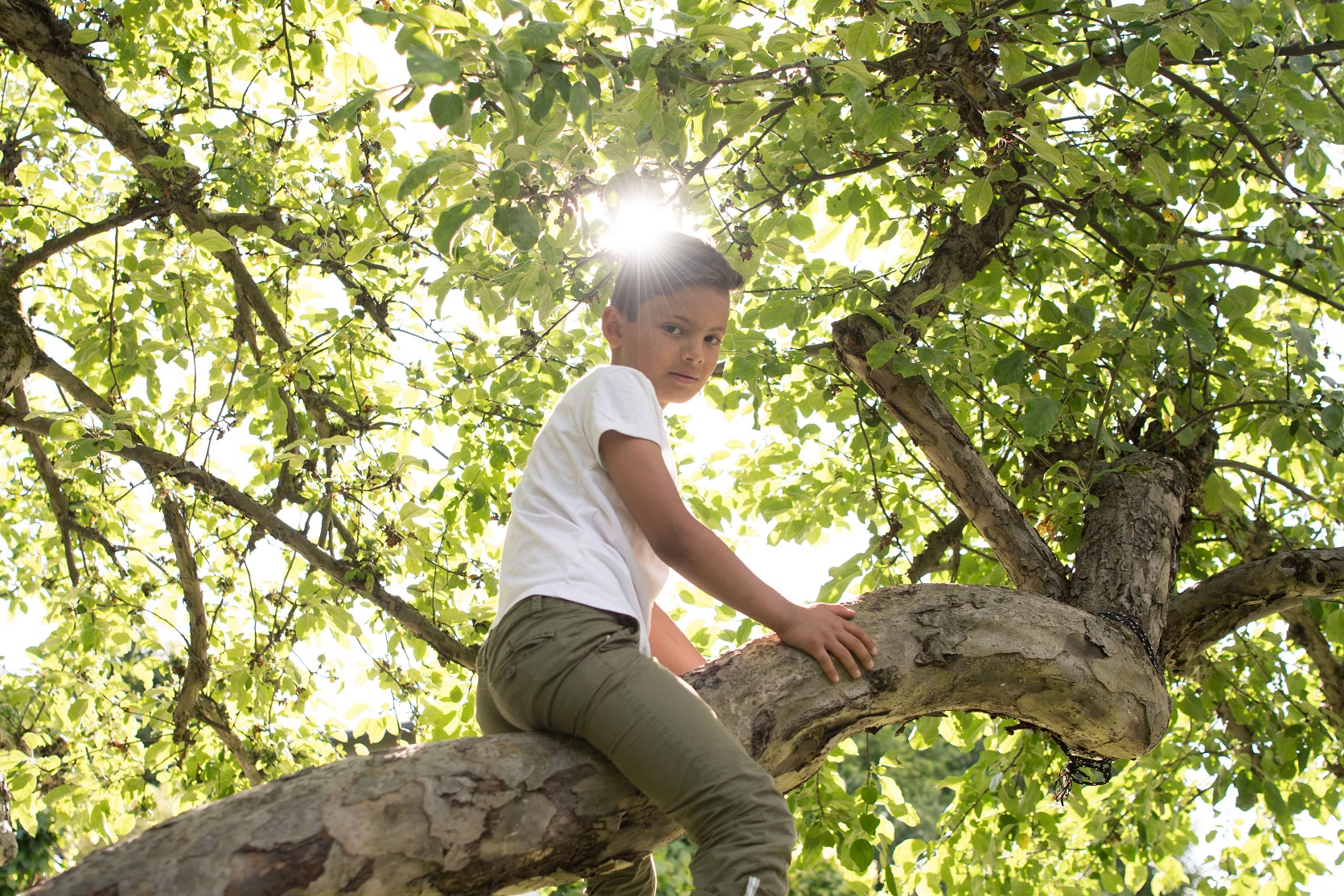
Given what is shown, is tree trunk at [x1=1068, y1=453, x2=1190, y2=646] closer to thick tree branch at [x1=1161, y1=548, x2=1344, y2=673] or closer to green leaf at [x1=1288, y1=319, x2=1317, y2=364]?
thick tree branch at [x1=1161, y1=548, x2=1344, y2=673]

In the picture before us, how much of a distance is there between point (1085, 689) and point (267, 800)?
61.8 inches

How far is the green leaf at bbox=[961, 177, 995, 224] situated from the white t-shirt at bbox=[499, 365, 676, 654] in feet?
3.86

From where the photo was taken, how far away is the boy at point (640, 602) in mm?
1492

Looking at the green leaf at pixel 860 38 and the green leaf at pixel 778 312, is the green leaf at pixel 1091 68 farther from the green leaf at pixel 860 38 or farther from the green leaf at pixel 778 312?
the green leaf at pixel 778 312

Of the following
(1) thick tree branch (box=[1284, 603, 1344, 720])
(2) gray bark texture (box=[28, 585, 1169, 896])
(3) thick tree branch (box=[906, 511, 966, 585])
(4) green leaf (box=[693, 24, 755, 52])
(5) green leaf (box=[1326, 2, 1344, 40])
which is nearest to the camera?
(2) gray bark texture (box=[28, 585, 1169, 896])

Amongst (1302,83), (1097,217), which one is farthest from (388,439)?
(1302,83)

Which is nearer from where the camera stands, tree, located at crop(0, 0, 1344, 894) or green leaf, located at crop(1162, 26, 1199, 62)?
tree, located at crop(0, 0, 1344, 894)

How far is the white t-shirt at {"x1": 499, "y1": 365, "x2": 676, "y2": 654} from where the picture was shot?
1.73m

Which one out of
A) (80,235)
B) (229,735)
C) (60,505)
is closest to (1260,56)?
(80,235)

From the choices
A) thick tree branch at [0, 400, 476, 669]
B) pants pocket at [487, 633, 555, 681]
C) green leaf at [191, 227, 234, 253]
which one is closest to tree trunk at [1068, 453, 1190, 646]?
pants pocket at [487, 633, 555, 681]

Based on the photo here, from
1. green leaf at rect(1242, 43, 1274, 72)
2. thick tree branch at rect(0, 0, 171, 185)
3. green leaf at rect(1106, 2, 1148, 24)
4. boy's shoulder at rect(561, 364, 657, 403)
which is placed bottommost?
boy's shoulder at rect(561, 364, 657, 403)

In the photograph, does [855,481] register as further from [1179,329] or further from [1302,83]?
[1302,83]

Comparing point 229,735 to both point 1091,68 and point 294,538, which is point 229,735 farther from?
point 1091,68

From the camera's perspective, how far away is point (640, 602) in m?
1.87
